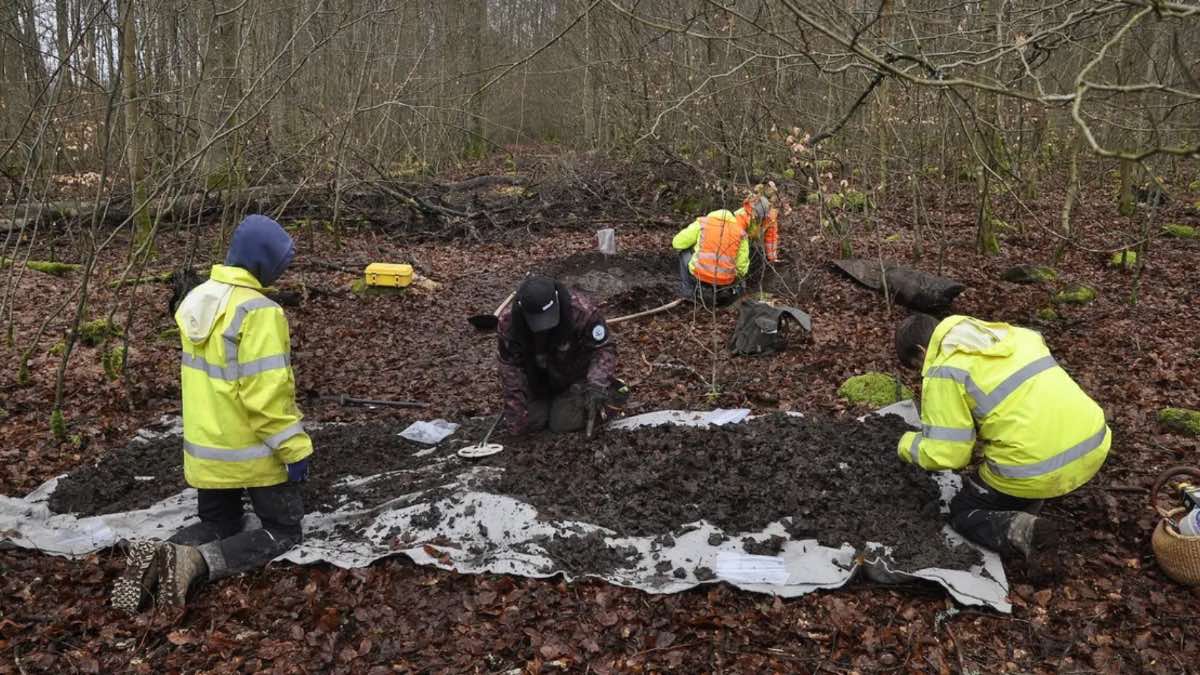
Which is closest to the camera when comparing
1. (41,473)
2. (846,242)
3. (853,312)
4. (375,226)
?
(41,473)

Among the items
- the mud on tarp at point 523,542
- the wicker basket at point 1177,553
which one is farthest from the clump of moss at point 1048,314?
the wicker basket at point 1177,553

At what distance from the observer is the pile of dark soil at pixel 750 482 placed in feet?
12.4

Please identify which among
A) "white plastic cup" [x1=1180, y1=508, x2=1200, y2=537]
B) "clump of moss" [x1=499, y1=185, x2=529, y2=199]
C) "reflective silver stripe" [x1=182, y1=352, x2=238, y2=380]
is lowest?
"white plastic cup" [x1=1180, y1=508, x2=1200, y2=537]

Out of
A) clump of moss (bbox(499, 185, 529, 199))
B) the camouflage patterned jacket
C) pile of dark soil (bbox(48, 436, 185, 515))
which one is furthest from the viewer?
clump of moss (bbox(499, 185, 529, 199))

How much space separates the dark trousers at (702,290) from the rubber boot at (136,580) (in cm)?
585

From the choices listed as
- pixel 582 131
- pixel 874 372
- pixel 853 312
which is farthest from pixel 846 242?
pixel 582 131

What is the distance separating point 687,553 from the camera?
3.65 m

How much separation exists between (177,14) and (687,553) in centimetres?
597

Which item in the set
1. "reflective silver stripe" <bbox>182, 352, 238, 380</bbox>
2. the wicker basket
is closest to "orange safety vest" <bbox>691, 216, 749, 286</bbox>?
the wicker basket

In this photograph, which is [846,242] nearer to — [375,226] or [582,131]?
[375,226]

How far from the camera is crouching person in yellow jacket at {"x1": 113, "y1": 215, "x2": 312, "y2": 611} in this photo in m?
3.39

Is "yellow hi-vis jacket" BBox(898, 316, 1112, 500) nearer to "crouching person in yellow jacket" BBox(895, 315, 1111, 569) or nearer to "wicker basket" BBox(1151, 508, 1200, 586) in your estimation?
"crouching person in yellow jacket" BBox(895, 315, 1111, 569)

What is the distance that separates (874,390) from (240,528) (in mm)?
4179

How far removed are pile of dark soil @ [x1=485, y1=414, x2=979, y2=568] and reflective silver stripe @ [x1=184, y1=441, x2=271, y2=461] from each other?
126 cm
